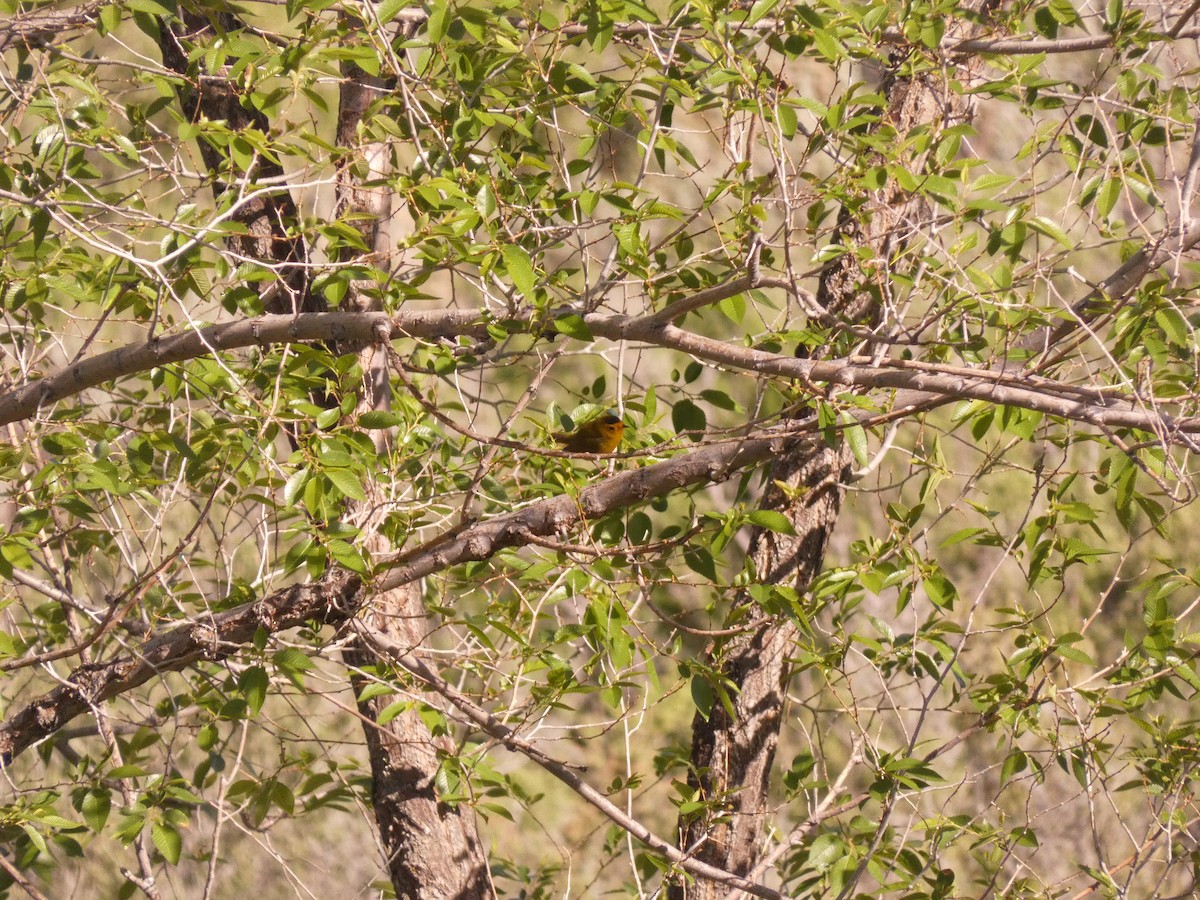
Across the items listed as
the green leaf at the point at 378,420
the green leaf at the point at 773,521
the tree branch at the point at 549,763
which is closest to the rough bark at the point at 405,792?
the tree branch at the point at 549,763

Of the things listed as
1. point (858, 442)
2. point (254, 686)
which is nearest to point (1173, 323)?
point (858, 442)

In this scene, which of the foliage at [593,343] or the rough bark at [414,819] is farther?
the rough bark at [414,819]

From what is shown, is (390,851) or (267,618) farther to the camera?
(390,851)

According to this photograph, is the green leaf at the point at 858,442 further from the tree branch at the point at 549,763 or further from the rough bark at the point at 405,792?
the rough bark at the point at 405,792

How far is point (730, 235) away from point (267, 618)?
1.46 metres

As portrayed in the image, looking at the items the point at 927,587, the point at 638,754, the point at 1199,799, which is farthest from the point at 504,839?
the point at 927,587

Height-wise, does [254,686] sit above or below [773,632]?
above

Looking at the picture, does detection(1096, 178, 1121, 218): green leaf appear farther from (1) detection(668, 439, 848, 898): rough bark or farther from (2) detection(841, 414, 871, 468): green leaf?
(1) detection(668, 439, 848, 898): rough bark

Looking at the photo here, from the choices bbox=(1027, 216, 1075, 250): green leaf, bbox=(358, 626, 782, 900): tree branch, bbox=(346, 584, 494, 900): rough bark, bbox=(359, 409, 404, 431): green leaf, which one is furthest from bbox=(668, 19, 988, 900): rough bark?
bbox=(359, 409, 404, 431): green leaf

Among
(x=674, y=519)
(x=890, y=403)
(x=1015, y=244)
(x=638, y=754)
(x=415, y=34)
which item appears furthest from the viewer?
(x=638, y=754)

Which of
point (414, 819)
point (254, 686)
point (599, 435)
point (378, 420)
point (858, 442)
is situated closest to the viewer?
point (858, 442)

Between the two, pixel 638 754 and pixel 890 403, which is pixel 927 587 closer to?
pixel 890 403

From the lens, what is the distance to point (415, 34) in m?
3.35

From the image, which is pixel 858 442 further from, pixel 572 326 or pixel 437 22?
pixel 437 22
